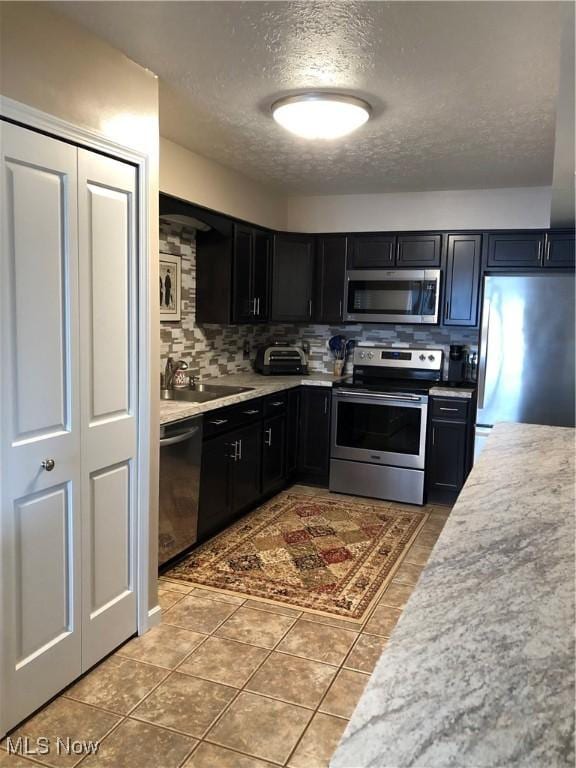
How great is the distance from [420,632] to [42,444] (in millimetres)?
1553

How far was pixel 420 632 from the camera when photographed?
966mm

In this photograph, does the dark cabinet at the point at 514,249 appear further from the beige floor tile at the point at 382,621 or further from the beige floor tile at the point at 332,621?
the beige floor tile at the point at 332,621

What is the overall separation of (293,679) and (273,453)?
2186 millimetres

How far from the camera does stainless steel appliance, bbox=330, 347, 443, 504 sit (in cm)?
454

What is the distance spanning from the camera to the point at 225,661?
253 cm

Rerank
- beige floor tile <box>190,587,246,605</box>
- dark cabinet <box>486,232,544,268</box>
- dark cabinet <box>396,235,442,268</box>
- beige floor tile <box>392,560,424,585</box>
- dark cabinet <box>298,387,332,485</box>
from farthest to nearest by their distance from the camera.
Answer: dark cabinet <box>298,387,332,485</box> < dark cabinet <box>396,235,442,268</box> < dark cabinet <box>486,232,544,268</box> < beige floor tile <box>392,560,424,585</box> < beige floor tile <box>190,587,246,605</box>

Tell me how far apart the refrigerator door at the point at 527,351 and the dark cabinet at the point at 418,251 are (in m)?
0.59

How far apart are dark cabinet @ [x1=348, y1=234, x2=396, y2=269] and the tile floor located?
2743 millimetres

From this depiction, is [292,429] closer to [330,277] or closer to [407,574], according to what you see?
[330,277]

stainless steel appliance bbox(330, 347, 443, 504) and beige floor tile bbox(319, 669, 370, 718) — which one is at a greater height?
stainless steel appliance bbox(330, 347, 443, 504)

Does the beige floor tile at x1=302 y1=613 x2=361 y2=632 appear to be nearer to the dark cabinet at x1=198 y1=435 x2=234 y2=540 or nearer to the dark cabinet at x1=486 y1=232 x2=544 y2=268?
the dark cabinet at x1=198 y1=435 x2=234 y2=540

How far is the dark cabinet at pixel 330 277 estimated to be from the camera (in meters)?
4.98

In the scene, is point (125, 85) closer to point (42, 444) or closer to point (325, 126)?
point (325, 126)

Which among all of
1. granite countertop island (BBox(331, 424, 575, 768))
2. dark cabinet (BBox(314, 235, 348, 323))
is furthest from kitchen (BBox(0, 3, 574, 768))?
dark cabinet (BBox(314, 235, 348, 323))
